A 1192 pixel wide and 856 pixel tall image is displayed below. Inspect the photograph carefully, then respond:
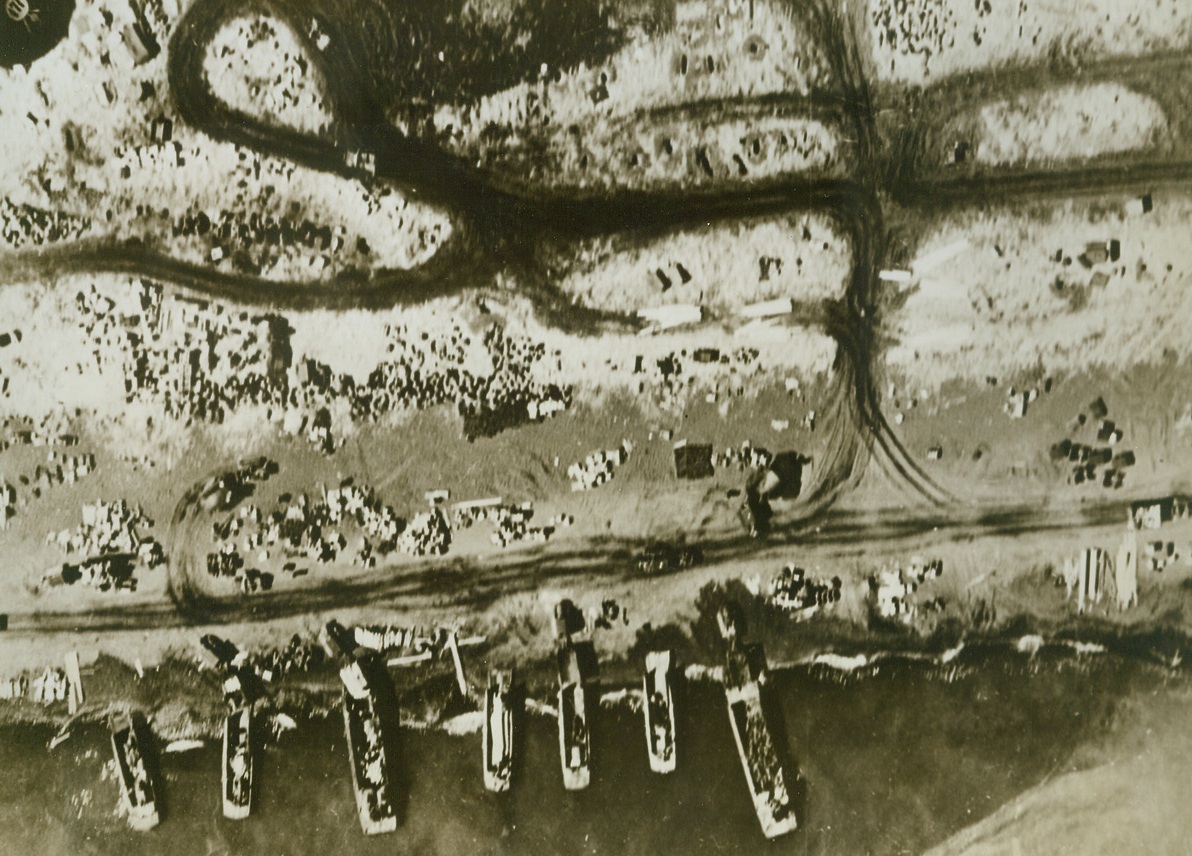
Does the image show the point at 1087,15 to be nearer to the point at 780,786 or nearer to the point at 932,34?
the point at 932,34

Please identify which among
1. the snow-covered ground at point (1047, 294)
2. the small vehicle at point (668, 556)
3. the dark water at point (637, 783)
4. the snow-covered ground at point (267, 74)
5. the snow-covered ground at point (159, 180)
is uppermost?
the snow-covered ground at point (267, 74)

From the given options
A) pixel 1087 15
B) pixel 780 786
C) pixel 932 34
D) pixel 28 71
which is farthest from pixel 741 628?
pixel 28 71

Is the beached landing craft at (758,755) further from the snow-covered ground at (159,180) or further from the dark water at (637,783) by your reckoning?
the snow-covered ground at (159,180)

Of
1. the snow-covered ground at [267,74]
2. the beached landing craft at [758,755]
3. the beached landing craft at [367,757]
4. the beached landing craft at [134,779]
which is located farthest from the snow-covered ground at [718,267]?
the beached landing craft at [134,779]

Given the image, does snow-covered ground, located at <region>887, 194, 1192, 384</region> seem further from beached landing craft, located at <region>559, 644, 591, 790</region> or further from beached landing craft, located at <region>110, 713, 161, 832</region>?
beached landing craft, located at <region>110, 713, 161, 832</region>

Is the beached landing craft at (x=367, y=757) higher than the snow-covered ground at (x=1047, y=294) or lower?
lower

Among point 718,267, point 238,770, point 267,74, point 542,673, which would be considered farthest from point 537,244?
point 238,770

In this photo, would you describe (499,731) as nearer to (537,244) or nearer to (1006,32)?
(537,244)
